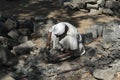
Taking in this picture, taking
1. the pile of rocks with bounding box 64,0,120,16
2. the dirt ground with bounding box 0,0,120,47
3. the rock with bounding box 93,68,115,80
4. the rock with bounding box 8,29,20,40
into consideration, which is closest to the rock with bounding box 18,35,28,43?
the rock with bounding box 8,29,20,40

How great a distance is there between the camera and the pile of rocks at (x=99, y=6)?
9.44 m

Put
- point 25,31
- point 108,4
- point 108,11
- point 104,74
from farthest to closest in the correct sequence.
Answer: point 108,4
point 108,11
point 25,31
point 104,74

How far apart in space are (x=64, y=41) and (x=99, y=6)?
3520mm

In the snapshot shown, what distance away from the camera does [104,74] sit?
5.89 meters

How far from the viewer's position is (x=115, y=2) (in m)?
9.53

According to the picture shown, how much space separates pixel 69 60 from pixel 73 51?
0.67 feet

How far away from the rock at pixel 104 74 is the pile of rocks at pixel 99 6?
11.9 feet

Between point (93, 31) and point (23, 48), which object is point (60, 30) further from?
point (93, 31)

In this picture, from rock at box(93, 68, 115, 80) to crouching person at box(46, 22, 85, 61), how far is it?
32.9 inches

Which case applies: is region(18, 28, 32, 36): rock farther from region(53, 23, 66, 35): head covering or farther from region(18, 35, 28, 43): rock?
region(53, 23, 66, 35): head covering

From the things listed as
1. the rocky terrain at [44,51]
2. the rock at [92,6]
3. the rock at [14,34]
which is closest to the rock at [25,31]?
the rocky terrain at [44,51]

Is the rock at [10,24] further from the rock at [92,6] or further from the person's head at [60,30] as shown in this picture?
the rock at [92,6]

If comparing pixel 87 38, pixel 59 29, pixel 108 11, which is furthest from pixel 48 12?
pixel 59 29

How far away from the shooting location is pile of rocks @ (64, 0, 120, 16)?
944 centimetres
